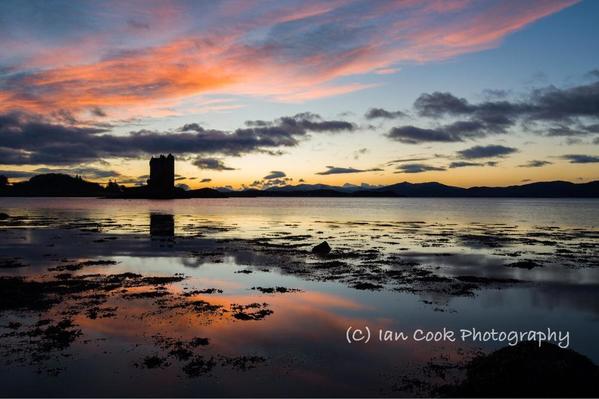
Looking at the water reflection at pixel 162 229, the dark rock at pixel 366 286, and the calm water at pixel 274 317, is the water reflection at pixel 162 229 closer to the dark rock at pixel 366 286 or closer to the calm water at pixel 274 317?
the calm water at pixel 274 317

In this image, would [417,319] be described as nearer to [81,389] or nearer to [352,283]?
[352,283]

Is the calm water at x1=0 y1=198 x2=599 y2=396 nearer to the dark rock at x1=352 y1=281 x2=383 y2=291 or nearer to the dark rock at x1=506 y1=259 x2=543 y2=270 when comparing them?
the dark rock at x1=352 y1=281 x2=383 y2=291

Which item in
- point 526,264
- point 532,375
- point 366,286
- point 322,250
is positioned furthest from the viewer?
point 322,250

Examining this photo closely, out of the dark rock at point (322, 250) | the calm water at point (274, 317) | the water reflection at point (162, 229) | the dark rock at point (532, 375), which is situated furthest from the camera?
the water reflection at point (162, 229)

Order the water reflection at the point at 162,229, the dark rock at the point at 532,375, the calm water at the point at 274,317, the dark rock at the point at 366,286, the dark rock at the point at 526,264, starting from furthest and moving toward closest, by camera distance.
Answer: the water reflection at the point at 162,229 < the dark rock at the point at 526,264 < the dark rock at the point at 366,286 < the calm water at the point at 274,317 < the dark rock at the point at 532,375

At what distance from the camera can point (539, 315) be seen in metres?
19.3

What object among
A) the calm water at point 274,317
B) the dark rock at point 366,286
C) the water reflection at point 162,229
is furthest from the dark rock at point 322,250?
the water reflection at point 162,229

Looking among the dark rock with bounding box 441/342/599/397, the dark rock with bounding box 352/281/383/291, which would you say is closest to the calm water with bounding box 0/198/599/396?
the dark rock with bounding box 352/281/383/291

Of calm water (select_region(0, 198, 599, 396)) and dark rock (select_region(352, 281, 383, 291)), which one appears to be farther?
dark rock (select_region(352, 281, 383, 291))

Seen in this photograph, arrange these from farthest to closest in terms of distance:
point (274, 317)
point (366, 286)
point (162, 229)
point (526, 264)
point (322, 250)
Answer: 1. point (162, 229)
2. point (322, 250)
3. point (526, 264)
4. point (366, 286)
5. point (274, 317)

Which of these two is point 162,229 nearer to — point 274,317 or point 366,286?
point 366,286

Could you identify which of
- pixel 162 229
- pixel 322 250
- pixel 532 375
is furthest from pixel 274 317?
pixel 162 229

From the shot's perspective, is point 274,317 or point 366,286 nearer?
point 274,317

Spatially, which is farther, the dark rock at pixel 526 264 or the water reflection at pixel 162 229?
the water reflection at pixel 162 229
